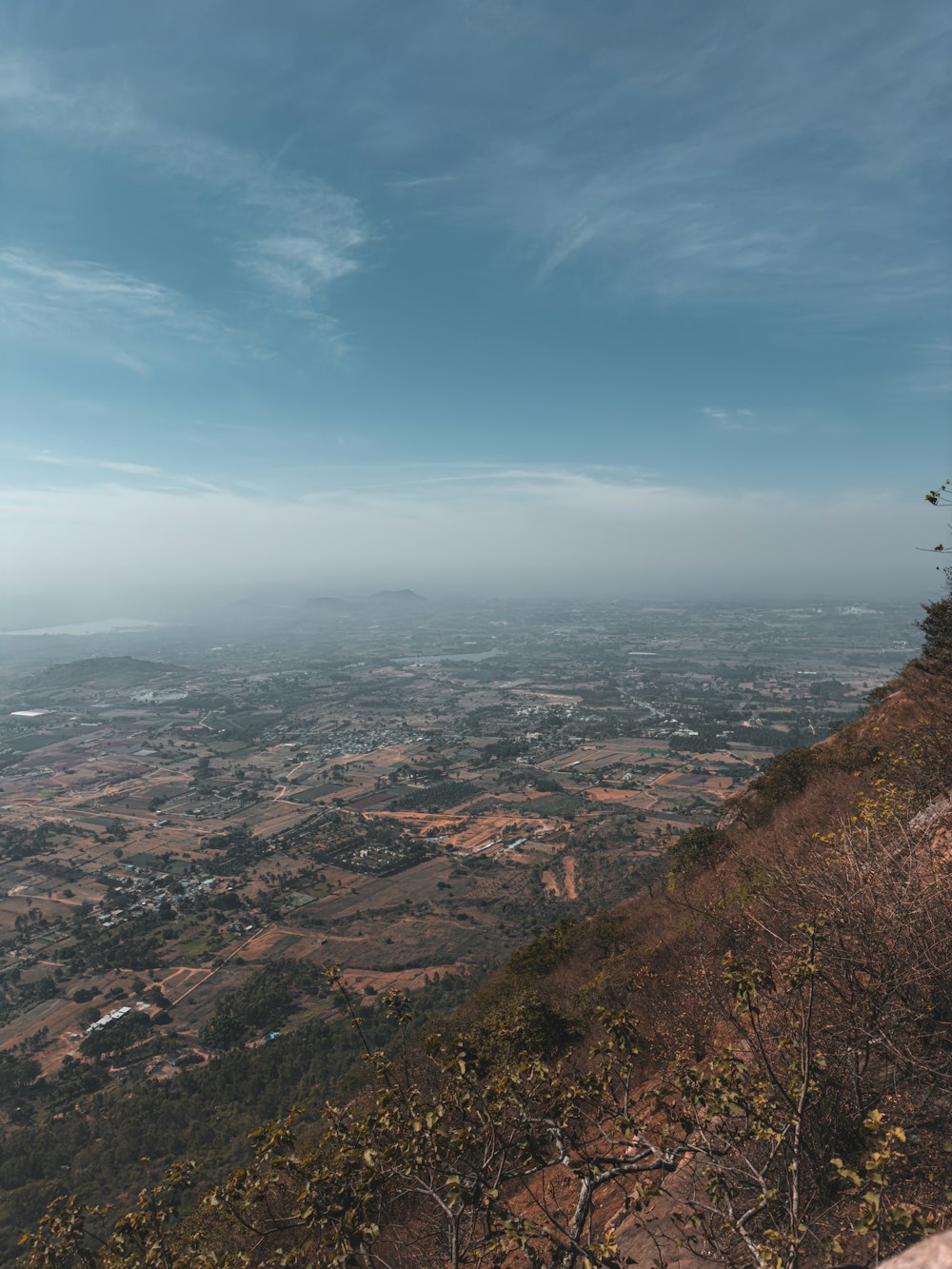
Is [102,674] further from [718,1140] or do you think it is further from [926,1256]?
[926,1256]

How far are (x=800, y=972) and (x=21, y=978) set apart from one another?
37660mm

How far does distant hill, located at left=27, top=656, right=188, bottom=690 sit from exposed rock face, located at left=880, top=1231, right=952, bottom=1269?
12463 cm

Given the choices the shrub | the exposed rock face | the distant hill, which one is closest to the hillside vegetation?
the exposed rock face

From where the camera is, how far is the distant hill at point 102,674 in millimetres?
107250

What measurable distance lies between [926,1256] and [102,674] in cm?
13311

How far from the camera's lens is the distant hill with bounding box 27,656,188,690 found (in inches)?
4222

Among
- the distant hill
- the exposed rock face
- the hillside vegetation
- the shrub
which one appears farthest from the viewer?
the distant hill

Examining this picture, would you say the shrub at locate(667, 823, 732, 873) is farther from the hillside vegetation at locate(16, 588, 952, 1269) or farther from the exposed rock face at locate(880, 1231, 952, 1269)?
the exposed rock face at locate(880, 1231, 952, 1269)

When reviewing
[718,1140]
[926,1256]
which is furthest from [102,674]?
[926,1256]

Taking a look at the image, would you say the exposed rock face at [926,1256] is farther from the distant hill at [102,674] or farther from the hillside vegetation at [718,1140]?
the distant hill at [102,674]

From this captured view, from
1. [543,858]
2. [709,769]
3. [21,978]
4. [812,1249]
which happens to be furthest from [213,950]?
[709,769]

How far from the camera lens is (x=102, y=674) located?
110938 millimetres

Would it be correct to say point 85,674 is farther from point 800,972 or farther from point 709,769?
point 800,972

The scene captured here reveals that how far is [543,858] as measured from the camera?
37812 mm
